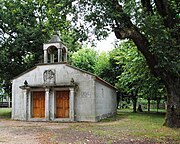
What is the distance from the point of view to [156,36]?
1043 cm

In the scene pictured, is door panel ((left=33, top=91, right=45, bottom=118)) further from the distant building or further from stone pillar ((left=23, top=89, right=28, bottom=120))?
stone pillar ((left=23, top=89, right=28, bottom=120))

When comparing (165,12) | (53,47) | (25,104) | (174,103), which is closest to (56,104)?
(25,104)

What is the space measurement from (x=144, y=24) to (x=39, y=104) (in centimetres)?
1231

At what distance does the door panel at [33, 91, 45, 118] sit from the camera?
19558 mm

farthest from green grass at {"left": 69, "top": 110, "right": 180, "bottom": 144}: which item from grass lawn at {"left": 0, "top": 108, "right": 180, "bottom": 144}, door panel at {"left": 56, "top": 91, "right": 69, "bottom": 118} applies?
door panel at {"left": 56, "top": 91, "right": 69, "bottom": 118}

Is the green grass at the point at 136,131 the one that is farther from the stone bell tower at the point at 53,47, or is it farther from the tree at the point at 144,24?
the stone bell tower at the point at 53,47

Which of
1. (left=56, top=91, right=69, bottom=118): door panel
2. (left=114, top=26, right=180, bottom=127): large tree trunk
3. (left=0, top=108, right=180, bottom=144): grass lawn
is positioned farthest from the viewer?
(left=56, top=91, right=69, bottom=118): door panel

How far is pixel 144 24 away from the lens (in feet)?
34.4

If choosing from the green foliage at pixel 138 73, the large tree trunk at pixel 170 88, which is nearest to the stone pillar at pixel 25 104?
the green foliage at pixel 138 73

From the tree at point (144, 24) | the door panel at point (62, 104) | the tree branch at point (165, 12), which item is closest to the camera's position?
the tree at point (144, 24)

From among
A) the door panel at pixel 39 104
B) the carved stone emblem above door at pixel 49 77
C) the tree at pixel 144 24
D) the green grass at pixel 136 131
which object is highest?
the tree at pixel 144 24

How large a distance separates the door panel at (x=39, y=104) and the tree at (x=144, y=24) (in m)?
10.1

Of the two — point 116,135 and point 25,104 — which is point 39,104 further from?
point 116,135

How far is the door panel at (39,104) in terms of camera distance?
64.2 ft
